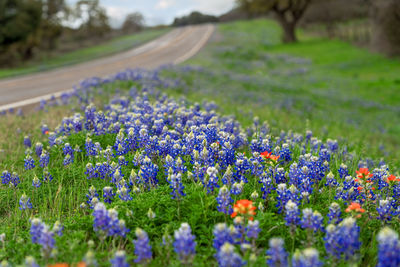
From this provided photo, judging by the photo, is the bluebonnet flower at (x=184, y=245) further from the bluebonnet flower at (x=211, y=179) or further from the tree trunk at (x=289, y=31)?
the tree trunk at (x=289, y=31)

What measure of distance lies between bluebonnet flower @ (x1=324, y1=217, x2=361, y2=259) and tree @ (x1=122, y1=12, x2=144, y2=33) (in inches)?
2835

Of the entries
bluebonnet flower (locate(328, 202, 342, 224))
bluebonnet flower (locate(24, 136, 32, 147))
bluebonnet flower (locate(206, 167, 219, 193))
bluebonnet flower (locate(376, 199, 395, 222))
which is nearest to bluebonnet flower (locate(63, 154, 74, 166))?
bluebonnet flower (locate(24, 136, 32, 147))

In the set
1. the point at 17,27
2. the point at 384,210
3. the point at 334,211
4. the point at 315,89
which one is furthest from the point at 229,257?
the point at 17,27

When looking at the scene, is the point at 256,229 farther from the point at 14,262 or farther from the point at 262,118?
the point at 262,118

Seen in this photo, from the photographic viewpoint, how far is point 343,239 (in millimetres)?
2676

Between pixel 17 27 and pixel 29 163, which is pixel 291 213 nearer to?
pixel 29 163

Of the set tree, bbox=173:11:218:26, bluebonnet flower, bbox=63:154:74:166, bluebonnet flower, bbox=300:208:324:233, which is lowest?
bluebonnet flower, bbox=300:208:324:233

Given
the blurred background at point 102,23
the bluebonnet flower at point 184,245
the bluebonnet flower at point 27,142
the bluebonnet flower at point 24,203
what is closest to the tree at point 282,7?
the blurred background at point 102,23

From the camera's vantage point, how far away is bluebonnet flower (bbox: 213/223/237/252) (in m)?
2.66

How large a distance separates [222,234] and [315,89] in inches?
667

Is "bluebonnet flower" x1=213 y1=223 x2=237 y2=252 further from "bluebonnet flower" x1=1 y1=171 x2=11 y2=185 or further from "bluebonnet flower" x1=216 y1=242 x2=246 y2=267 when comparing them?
"bluebonnet flower" x1=1 y1=171 x2=11 y2=185

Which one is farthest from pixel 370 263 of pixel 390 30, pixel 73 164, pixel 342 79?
pixel 390 30

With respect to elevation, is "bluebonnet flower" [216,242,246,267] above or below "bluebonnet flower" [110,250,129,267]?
below

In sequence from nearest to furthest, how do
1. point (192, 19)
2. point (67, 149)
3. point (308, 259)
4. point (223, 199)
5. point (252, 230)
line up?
1. point (308, 259)
2. point (252, 230)
3. point (223, 199)
4. point (67, 149)
5. point (192, 19)
